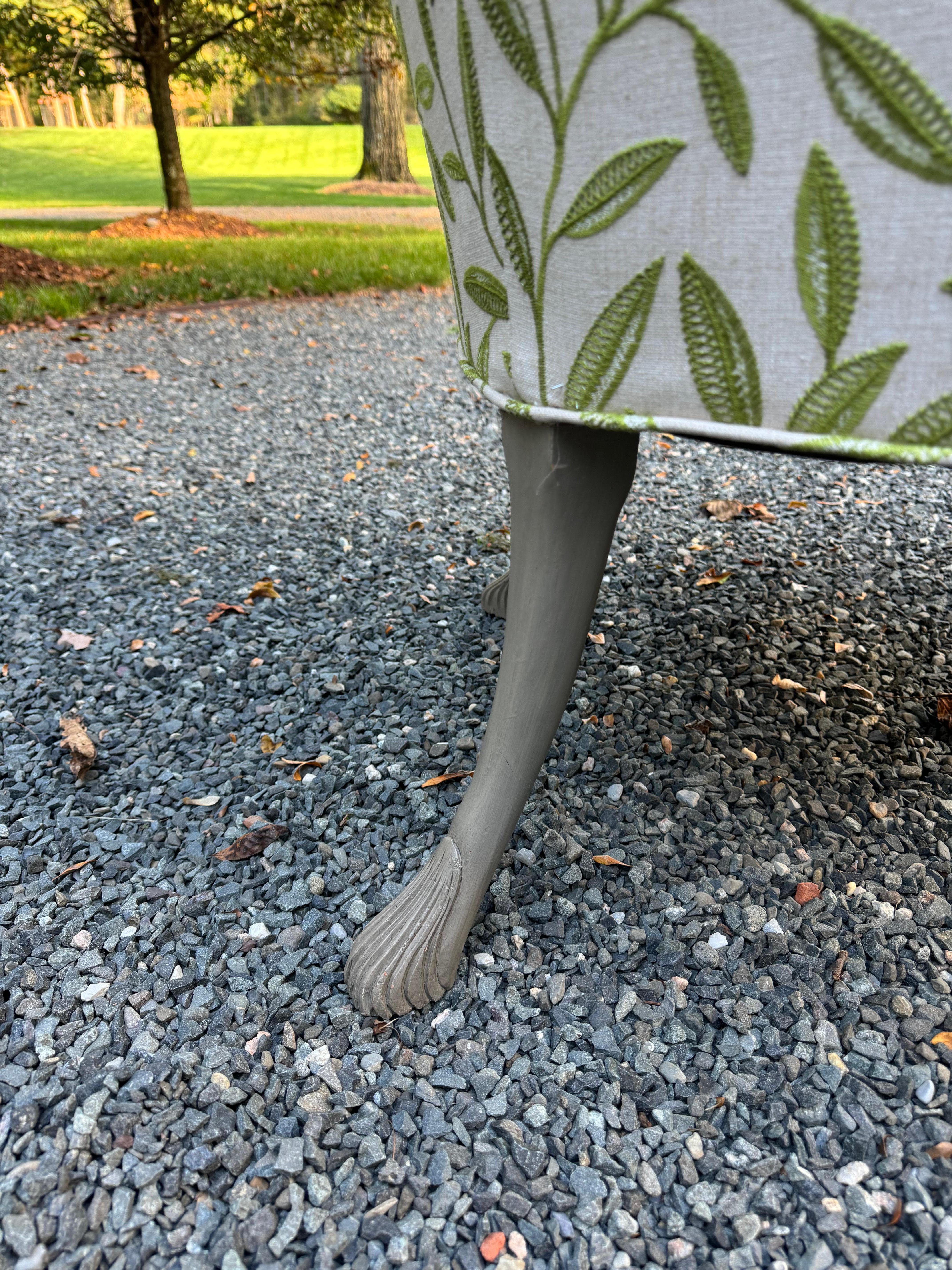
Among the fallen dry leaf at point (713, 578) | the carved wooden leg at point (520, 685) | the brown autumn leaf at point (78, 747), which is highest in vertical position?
the carved wooden leg at point (520, 685)

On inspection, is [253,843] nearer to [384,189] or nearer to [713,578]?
[713,578]

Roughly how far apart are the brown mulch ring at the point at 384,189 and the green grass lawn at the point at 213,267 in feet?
17.7

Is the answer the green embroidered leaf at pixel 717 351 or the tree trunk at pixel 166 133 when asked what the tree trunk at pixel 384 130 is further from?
the green embroidered leaf at pixel 717 351

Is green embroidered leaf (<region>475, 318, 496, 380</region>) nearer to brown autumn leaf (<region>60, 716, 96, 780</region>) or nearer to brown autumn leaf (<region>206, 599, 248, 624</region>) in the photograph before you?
brown autumn leaf (<region>60, 716, 96, 780</region>)

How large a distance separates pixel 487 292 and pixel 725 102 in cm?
30

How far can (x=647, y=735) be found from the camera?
60.1 inches

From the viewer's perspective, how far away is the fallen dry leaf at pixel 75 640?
74.7 inches

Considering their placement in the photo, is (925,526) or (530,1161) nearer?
(530,1161)

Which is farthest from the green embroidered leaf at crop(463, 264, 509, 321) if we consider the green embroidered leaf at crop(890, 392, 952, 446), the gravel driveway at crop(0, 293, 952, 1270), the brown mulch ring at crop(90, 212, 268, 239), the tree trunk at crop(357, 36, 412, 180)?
the tree trunk at crop(357, 36, 412, 180)

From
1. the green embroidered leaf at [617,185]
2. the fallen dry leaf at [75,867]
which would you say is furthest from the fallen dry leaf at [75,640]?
the green embroidered leaf at [617,185]

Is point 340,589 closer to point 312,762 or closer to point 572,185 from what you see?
point 312,762

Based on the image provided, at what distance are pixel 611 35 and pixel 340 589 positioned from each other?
1.63m

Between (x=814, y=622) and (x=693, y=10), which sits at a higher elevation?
(x=693, y=10)

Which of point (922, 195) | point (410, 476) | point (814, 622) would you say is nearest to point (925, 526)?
point (814, 622)
